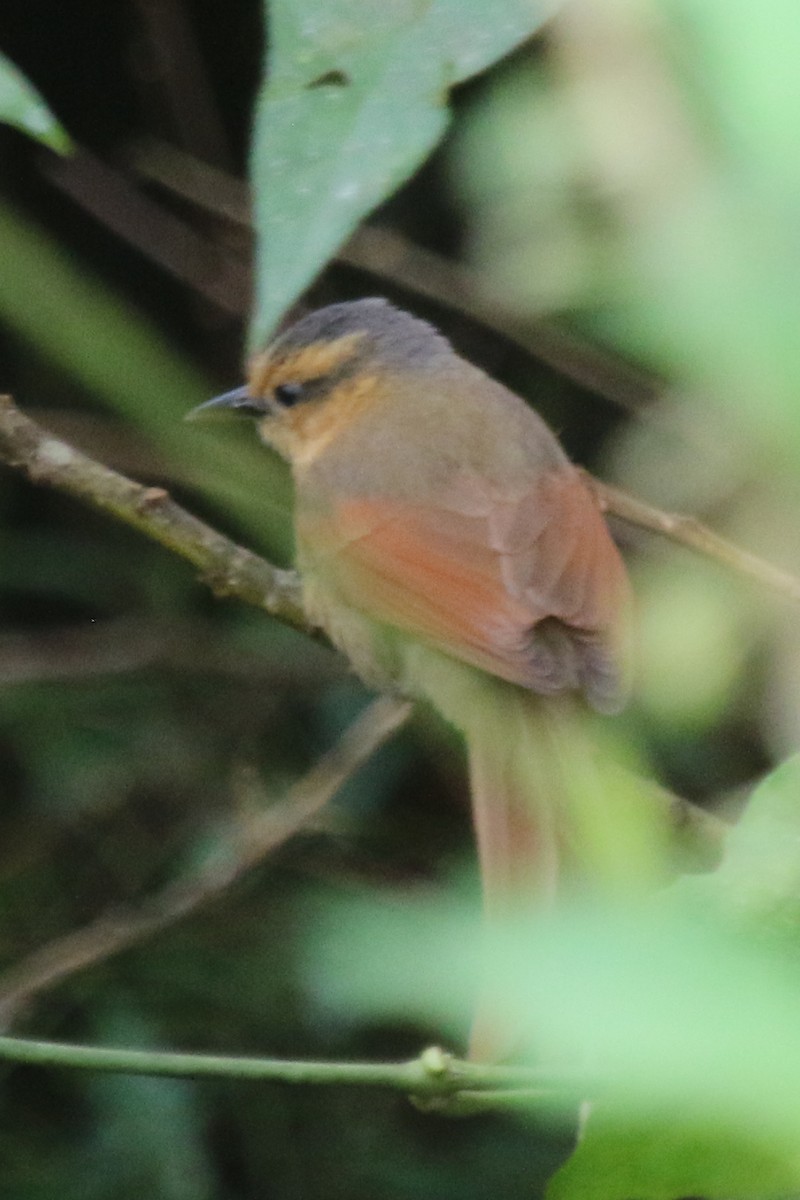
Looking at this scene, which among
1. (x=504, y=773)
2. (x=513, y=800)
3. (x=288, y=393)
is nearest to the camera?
(x=513, y=800)

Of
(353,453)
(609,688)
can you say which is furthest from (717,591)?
(353,453)

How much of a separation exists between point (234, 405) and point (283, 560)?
0.40 metres

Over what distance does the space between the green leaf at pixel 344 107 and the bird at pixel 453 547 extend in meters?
1.09

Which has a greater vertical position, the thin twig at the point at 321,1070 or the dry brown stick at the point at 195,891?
the thin twig at the point at 321,1070

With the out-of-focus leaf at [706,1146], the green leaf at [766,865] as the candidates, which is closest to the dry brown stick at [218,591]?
the green leaf at [766,865]

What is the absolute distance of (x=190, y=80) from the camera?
3.66m

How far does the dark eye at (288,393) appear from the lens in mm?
3461

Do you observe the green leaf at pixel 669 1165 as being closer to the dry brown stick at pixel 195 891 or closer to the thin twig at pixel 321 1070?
the thin twig at pixel 321 1070

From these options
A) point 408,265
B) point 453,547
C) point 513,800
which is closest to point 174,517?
point 513,800

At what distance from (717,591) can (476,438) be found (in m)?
0.96

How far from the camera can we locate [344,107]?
45.6 inches

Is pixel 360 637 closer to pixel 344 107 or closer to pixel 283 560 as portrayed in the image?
pixel 283 560

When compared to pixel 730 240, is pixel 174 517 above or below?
below

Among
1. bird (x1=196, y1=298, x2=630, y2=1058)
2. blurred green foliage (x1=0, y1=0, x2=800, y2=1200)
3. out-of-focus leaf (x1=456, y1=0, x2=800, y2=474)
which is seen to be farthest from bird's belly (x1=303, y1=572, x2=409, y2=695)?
out-of-focus leaf (x1=456, y1=0, x2=800, y2=474)
